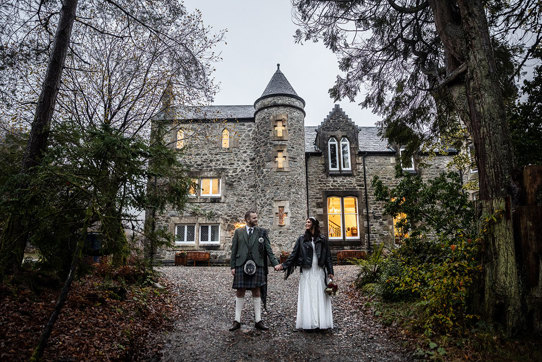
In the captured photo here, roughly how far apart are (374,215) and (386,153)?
11.7ft

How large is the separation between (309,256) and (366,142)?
1423 centimetres

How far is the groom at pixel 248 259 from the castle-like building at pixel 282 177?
379 inches

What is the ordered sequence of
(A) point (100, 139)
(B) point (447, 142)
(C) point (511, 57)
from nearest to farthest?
1. (A) point (100, 139)
2. (C) point (511, 57)
3. (B) point (447, 142)

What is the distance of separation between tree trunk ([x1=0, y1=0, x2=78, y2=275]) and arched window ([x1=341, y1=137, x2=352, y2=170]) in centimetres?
1374

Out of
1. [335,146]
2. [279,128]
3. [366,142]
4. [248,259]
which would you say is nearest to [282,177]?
[279,128]

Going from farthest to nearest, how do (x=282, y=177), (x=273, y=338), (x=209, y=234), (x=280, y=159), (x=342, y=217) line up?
(x=342, y=217) → (x=209, y=234) → (x=280, y=159) → (x=282, y=177) → (x=273, y=338)

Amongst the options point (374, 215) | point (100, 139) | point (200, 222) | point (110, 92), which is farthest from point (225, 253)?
point (100, 139)

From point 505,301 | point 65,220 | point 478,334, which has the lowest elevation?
point 478,334

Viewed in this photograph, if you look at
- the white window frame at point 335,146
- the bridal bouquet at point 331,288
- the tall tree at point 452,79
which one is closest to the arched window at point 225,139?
the white window frame at point 335,146

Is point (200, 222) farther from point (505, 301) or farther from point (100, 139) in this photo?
point (505, 301)

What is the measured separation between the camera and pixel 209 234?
1598cm

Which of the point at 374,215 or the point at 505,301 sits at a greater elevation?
the point at 374,215

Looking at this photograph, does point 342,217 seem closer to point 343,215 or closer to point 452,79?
point 343,215

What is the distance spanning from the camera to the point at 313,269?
5.13m
